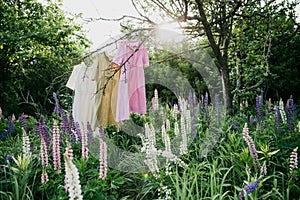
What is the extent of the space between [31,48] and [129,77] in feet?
19.3

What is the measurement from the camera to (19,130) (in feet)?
15.4

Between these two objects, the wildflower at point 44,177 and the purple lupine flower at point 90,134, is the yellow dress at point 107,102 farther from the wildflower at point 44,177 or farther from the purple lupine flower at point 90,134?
the wildflower at point 44,177

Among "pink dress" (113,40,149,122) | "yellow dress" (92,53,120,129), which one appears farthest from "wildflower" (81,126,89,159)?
"yellow dress" (92,53,120,129)

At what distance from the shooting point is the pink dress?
4408mm

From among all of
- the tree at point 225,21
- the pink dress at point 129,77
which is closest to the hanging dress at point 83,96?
the pink dress at point 129,77

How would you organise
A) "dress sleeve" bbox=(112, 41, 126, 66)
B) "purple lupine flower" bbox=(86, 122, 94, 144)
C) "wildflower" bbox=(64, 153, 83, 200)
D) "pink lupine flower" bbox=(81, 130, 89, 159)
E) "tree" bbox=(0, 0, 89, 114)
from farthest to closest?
"tree" bbox=(0, 0, 89, 114) → "dress sleeve" bbox=(112, 41, 126, 66) → "purple lupine flower" bbox=(86, 122, 94, 144) → "pink lupine flower" bbox=(81, 130, 89, 159) → "wildflower" bbox=(64, 153, 83, 200)

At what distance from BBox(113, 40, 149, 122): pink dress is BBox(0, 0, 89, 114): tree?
13.4 ft

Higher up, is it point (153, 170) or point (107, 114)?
point (107, 114)

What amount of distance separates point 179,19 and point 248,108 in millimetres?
1697

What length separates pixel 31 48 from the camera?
950cm

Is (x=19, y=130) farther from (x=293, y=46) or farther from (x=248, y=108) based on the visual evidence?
(x=293, y=46)

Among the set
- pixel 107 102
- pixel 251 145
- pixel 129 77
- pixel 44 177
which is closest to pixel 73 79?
pixel 107 102

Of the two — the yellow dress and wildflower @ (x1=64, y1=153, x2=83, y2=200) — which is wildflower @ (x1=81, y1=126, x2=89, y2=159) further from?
the yellow dress

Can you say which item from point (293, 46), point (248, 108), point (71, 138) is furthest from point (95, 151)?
point (293, 46)
